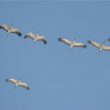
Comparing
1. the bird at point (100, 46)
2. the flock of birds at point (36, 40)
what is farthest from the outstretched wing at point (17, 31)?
the bird at point (100, 46)

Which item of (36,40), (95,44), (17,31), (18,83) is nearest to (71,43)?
(95,44)

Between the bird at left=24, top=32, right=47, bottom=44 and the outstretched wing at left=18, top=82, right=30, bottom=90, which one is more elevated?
the bird at left=24, top=32, right=47, bottom=44

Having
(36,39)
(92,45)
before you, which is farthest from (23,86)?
(92,45)

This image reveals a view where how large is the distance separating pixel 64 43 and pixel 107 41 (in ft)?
1.50

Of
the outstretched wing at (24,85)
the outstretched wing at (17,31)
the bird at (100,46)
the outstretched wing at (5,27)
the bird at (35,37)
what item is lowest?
the outstretched wing at (24,85)

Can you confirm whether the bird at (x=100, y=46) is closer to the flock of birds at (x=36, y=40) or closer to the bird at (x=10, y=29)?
the flock of birds at (x=36, y=40)

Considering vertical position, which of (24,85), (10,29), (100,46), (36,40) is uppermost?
(10,29)

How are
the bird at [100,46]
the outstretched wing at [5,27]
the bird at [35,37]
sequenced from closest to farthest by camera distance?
the bird at [100,46] < the bird at [35,37] < the outstretched wing at [5,27]

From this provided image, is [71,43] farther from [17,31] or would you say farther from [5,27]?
[5,27]

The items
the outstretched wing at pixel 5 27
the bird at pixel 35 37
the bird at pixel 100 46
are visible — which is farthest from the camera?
the outstretched wing at pixel 5 27

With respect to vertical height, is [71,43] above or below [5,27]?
below

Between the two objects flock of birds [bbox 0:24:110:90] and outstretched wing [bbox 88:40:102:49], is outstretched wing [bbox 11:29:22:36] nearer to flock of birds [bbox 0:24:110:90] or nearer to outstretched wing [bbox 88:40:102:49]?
flock of birds [bbox 0:24:110:90]

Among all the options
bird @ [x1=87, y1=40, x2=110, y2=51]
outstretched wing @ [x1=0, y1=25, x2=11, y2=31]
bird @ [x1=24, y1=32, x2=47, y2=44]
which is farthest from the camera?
outstretched wing @ [x1=0, y1=25, x2=11, y2=31]

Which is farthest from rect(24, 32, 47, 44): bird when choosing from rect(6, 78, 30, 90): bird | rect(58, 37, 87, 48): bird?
rect(6, 78, 30, 90): bird
